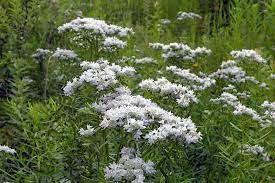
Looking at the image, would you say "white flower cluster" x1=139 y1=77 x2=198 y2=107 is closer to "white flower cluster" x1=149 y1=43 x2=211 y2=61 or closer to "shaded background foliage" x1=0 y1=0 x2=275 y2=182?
"shaded background foliage" x1=0 y1=0 x2=275 y2=182

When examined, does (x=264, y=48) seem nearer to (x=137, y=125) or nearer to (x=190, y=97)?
(x=190, y=97)

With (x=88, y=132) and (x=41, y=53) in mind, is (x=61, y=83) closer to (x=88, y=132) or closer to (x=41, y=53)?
(x=41, y=53)

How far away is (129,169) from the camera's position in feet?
8.23

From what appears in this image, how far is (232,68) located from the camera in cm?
450

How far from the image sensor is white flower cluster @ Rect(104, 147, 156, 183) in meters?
2.48

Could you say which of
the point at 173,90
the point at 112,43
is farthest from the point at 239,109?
the point at 112,43

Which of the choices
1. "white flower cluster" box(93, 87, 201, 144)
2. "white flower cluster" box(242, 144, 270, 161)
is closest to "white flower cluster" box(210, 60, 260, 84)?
"white flower cluster" box(242, 144, 270, 161)

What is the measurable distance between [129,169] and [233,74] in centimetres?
213

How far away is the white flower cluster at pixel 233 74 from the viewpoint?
4348mm

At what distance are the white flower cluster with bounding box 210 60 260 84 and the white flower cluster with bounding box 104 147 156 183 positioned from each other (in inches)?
77.4

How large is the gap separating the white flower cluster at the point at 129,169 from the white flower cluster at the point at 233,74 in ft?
6.45

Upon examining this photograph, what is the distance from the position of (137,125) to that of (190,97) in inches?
29.8

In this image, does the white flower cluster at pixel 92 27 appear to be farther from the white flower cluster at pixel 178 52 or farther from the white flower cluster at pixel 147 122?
the white flower cluster at pixel 147 122

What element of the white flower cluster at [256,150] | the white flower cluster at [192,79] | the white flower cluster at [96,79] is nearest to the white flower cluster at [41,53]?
the white flower cluster at [192,79]
